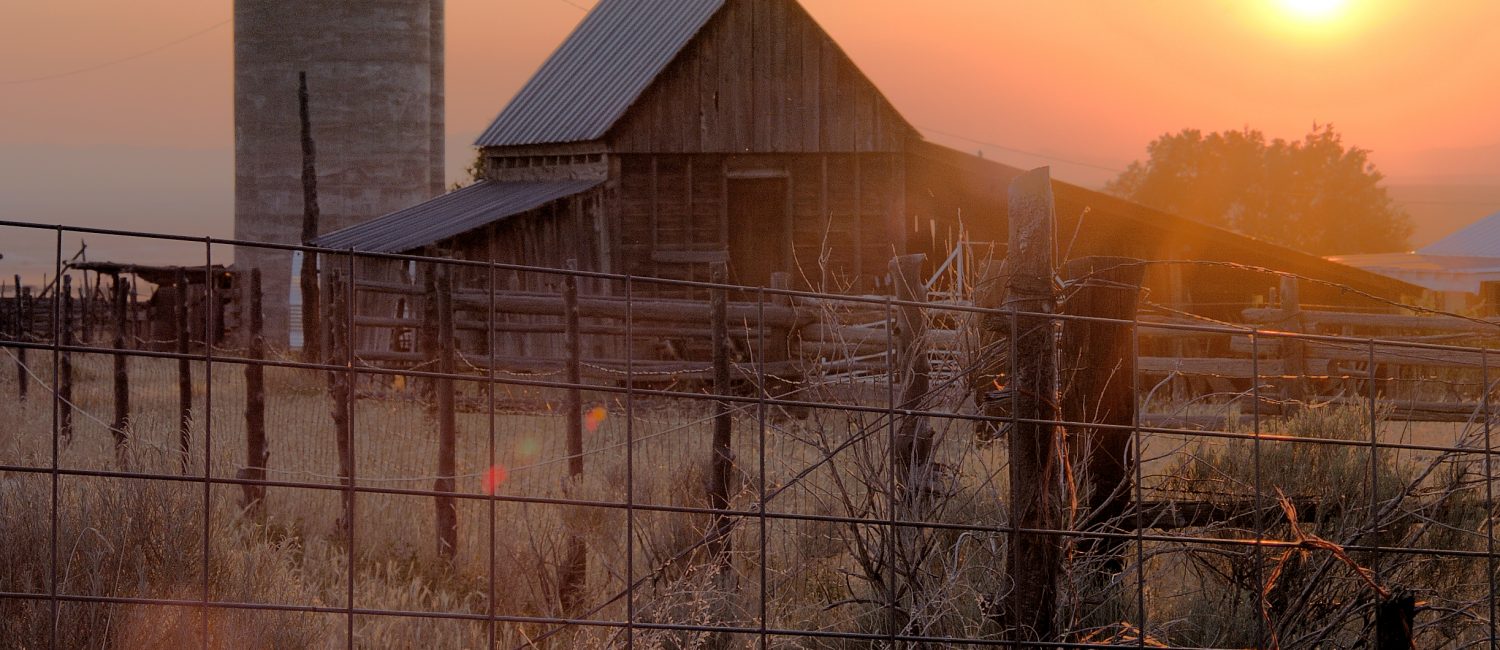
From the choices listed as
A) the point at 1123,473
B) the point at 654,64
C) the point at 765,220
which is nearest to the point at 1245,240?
the point at 765,220

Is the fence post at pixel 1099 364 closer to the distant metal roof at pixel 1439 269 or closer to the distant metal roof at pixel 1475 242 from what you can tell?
the distant metal roof at pixel 1439 269

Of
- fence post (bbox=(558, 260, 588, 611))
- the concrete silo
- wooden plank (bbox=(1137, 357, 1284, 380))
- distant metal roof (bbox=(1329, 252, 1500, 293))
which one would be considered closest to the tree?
distant metal roof (bbox=(1329, 252, 1500, 293))

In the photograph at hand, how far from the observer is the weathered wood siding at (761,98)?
23109 millimetres

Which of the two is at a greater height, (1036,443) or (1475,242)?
(1475,242)

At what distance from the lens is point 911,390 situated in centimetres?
809

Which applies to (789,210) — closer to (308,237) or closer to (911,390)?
(308,237)

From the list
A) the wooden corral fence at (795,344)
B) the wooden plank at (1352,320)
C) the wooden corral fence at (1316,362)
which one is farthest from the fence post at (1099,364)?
the wooden plank at (1352,320)

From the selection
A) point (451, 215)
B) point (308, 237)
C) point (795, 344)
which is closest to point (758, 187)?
point (451, 215)

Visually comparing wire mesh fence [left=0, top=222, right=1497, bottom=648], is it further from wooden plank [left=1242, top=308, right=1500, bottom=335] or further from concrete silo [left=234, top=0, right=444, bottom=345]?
concrete silo [left=234, top=0, right=444, bottom=345]

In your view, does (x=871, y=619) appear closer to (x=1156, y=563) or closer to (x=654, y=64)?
(x=1156, y=563)

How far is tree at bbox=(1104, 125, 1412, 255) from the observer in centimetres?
6756

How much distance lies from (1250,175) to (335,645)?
68.3m

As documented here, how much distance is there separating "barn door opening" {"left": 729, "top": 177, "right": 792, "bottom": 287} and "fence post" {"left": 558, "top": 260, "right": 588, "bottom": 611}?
1215cm

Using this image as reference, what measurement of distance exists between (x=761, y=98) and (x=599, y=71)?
13.0 ft
